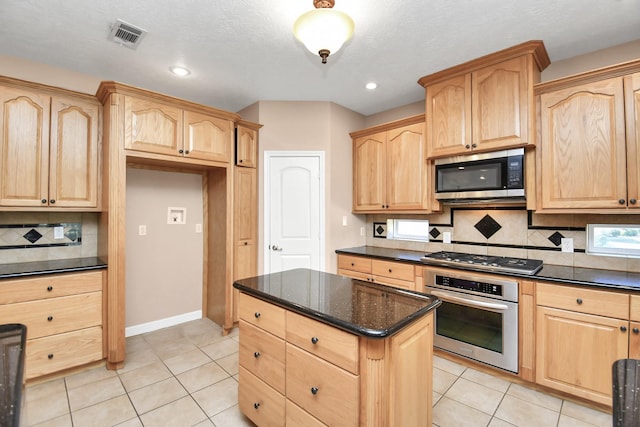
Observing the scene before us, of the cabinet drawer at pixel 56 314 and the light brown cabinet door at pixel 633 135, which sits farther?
the cabinet drawer at pixel 56 314

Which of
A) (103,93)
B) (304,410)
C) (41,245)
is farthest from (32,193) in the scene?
(304,410)

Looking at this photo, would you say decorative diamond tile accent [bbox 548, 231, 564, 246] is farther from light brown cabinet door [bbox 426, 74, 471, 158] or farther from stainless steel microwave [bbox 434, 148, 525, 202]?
light brown cabinet door [bbox 426, 74, 471, 158]

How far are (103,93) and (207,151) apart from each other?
965mm

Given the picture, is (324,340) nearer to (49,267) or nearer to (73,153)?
(49,267)

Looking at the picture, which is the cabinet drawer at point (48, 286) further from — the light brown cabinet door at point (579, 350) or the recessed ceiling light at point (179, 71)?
the light brown cabinet door at point (579, 350)

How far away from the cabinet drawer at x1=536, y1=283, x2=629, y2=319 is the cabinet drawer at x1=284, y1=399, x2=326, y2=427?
1.84 meters

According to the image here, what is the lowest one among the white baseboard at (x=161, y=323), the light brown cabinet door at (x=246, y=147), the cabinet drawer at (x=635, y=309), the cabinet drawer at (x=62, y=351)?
the white baseboard at (x=161, y=323)

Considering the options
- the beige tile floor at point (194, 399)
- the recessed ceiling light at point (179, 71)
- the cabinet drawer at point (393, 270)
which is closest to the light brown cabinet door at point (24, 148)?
the recessed ceiling light at point (179, 71)

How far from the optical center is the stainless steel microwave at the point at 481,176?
245 centimetres

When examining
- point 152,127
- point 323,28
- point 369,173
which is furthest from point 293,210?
point 323,28

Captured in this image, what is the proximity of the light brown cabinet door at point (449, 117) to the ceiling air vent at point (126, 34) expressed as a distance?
2.55m

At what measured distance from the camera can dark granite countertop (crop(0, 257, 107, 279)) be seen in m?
2.20

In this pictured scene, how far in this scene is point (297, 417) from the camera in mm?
1462

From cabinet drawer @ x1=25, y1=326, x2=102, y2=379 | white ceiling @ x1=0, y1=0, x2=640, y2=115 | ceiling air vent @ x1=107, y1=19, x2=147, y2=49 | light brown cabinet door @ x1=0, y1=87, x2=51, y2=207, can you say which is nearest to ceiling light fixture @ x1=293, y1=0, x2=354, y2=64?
white ceiling @ x1=0, y1=0, x2=640, y2=115
